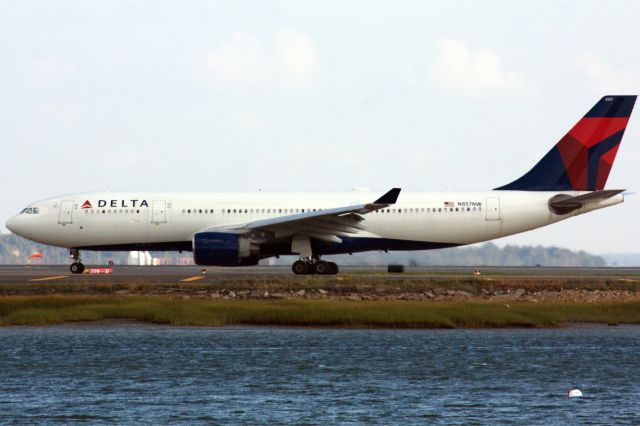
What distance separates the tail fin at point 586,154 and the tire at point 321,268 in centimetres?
944

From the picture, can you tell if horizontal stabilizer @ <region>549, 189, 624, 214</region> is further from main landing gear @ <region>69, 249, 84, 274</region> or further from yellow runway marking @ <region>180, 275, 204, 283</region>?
main landing gear @ <region>69, 249, 84, 274</region>

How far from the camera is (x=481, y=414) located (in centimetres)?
2142

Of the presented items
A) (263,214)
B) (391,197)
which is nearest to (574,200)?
(391,197)

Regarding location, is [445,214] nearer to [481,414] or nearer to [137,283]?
[137,283]

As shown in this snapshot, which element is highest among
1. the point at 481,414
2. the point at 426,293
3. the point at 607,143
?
the point at 607,143

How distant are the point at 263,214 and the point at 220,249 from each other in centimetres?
416

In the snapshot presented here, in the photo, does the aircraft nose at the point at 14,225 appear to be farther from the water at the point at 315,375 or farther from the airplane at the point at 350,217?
the water at the point at 315,375

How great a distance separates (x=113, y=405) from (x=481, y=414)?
25.6ft

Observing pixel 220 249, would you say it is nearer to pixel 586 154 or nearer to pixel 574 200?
pixel 574 200

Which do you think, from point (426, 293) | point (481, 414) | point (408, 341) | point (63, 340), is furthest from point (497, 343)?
point (63, 340)

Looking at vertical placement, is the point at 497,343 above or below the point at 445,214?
below

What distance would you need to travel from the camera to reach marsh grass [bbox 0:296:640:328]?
1385 inches

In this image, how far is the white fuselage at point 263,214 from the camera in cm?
4753

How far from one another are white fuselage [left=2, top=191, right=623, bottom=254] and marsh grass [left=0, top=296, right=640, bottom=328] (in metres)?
9.93
